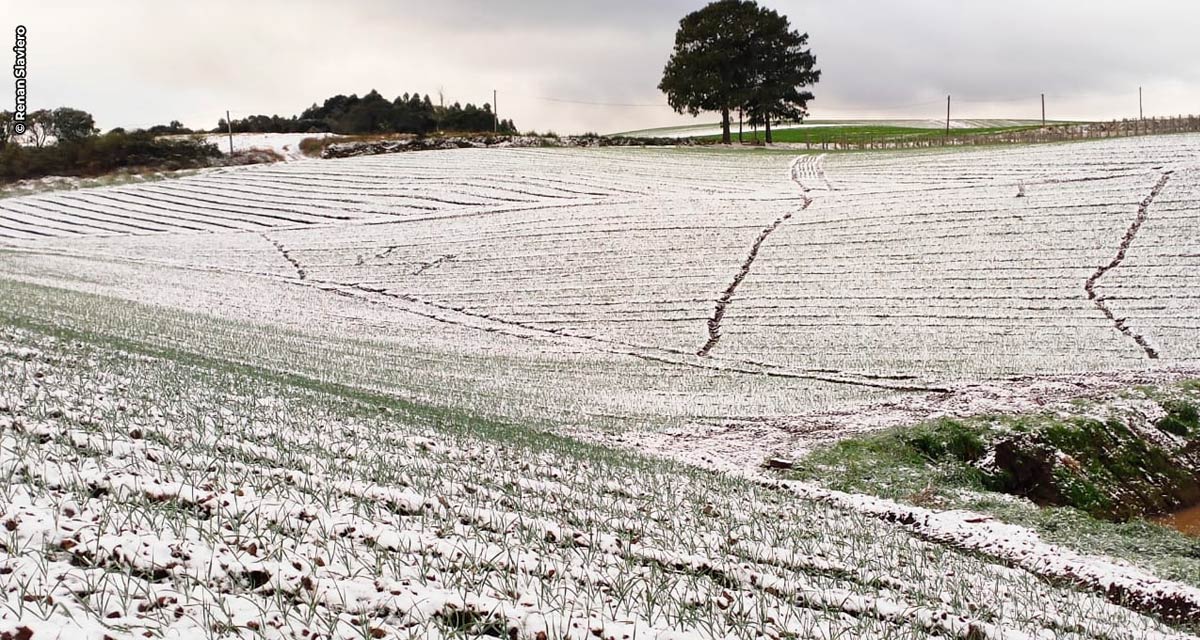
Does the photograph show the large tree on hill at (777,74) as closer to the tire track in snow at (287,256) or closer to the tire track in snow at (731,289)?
the tire track in snow at (731,289)

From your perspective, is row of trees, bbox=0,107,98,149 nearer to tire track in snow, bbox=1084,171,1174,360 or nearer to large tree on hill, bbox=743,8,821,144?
large tree on hill, bbox=743,8,821,144

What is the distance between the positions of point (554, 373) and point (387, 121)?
8919 centimetres

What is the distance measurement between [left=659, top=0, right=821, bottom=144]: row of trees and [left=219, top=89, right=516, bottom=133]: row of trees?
97.8 ft

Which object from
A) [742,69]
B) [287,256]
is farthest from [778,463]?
[742,69]

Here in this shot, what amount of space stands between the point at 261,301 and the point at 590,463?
25.7m

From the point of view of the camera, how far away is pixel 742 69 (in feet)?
272

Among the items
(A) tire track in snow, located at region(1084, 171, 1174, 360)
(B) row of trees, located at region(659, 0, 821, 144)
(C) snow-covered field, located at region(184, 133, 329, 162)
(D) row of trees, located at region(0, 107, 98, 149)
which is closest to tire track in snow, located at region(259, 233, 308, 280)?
(A) tire track in snow, located at region(1084, 171, 1174, 360)

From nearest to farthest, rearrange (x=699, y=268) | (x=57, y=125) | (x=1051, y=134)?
(x=699, y=268) → (x=1051, y=134) → (x=57, y=125)

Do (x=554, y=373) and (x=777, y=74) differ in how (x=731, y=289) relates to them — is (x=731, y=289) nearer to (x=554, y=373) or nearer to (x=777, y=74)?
(x=554, y=373)

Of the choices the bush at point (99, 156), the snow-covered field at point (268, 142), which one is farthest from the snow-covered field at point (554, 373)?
the snow-covered field at point (268, 142)

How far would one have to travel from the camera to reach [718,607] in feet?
20.6

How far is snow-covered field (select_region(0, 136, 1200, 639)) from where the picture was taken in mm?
6074

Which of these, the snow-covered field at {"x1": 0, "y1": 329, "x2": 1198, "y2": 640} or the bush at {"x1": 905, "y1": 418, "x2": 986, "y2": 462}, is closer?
the snow-covered field at {"x1": 0, "y1": 329, "x2": 1198, "y2": 640}

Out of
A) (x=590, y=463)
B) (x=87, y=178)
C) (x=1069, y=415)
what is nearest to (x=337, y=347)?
(x=590, y=463)
